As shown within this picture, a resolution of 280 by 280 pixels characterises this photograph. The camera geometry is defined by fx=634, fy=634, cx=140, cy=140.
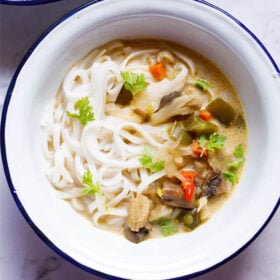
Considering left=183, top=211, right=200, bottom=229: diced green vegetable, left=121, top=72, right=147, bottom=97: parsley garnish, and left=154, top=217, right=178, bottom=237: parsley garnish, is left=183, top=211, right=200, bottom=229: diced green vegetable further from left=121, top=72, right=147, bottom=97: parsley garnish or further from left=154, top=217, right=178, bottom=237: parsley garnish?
left=121, top=72, right=147, bottom=97: parsley garnish

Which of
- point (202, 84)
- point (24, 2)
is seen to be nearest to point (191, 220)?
point (202, 84)

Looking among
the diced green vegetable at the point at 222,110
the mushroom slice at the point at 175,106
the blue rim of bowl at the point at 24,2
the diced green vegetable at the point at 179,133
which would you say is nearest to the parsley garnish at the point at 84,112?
the mushroom slice at the point at 175,106

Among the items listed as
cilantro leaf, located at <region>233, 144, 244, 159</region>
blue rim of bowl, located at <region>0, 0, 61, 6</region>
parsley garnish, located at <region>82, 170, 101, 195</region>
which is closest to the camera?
blue rim of bowl, located at <region>0, 0, 61, 6</region>

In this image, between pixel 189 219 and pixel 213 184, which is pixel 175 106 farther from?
pixel 189 219

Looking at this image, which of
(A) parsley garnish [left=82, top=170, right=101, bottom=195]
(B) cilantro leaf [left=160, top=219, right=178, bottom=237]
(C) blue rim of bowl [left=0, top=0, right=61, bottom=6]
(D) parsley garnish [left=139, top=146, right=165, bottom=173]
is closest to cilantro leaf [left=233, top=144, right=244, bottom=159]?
(D) parsley garnish [left=139, top=146, right=165, bottom=173]

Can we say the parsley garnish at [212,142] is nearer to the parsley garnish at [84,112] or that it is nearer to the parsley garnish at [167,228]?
the parsley garnish at [167,228]

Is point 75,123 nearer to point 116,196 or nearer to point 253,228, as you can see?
point 116,196
